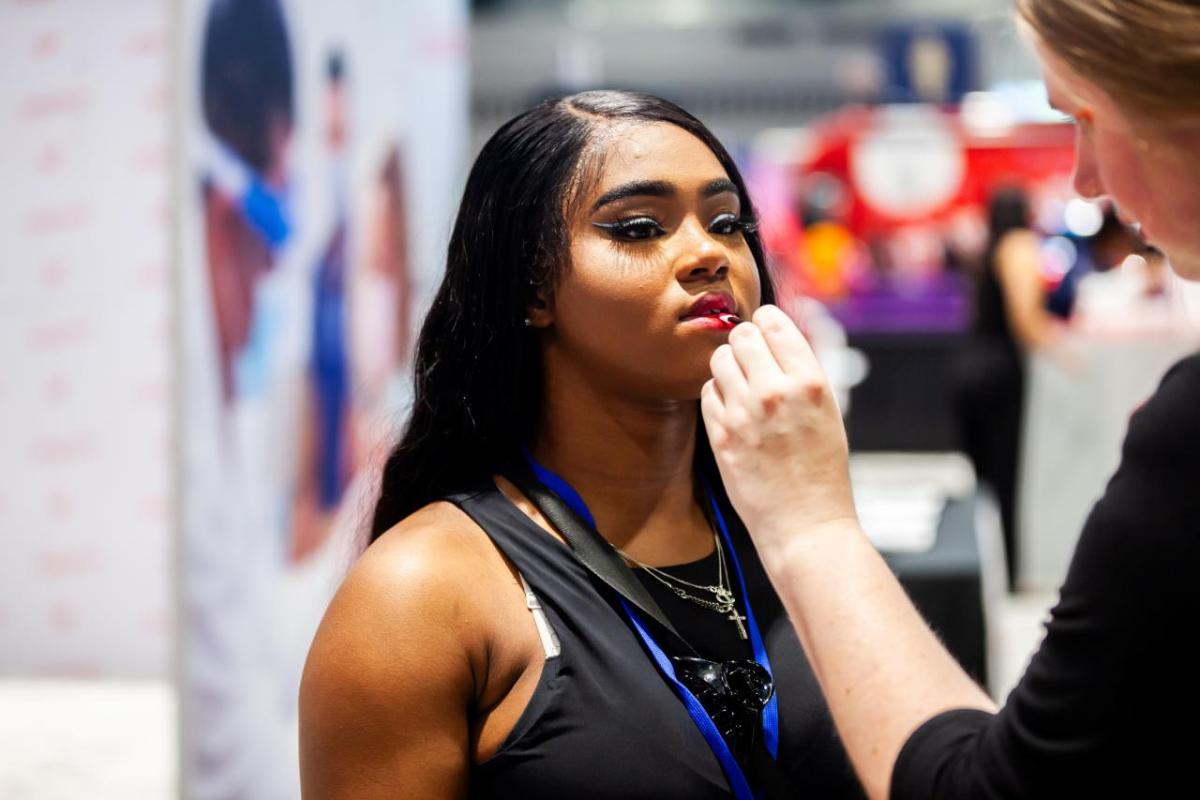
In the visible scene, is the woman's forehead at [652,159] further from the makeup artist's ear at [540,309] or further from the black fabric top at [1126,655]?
the black fabric top at [1126,655]

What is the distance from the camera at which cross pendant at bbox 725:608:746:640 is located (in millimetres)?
1368

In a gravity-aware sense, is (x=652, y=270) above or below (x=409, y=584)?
above

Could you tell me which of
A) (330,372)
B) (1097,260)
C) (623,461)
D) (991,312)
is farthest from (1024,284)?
(623,461)

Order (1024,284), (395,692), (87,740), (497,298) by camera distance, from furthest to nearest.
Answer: (1024,284)
(87,740)
(497,298)
(395,692)

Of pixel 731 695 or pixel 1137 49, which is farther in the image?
pixel 731 695

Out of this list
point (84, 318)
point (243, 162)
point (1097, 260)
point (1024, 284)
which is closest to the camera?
point (243, 162)

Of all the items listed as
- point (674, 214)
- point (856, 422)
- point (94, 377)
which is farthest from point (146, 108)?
point (856, 422)

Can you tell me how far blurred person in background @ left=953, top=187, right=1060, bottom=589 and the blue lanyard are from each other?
456 cm

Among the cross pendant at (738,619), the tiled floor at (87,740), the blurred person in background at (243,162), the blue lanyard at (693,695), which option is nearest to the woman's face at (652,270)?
the blue lanyard at (693,695)

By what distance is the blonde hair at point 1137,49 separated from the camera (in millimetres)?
817

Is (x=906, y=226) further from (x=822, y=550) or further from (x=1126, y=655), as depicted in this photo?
(x=1126, y=655)

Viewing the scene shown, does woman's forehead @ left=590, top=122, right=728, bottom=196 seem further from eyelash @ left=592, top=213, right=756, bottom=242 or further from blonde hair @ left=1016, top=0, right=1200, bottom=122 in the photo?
blonde hair @ left=1016, top=0, right=1200, bottom=122

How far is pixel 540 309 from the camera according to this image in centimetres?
143

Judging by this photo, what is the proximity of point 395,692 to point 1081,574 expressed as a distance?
615mm
